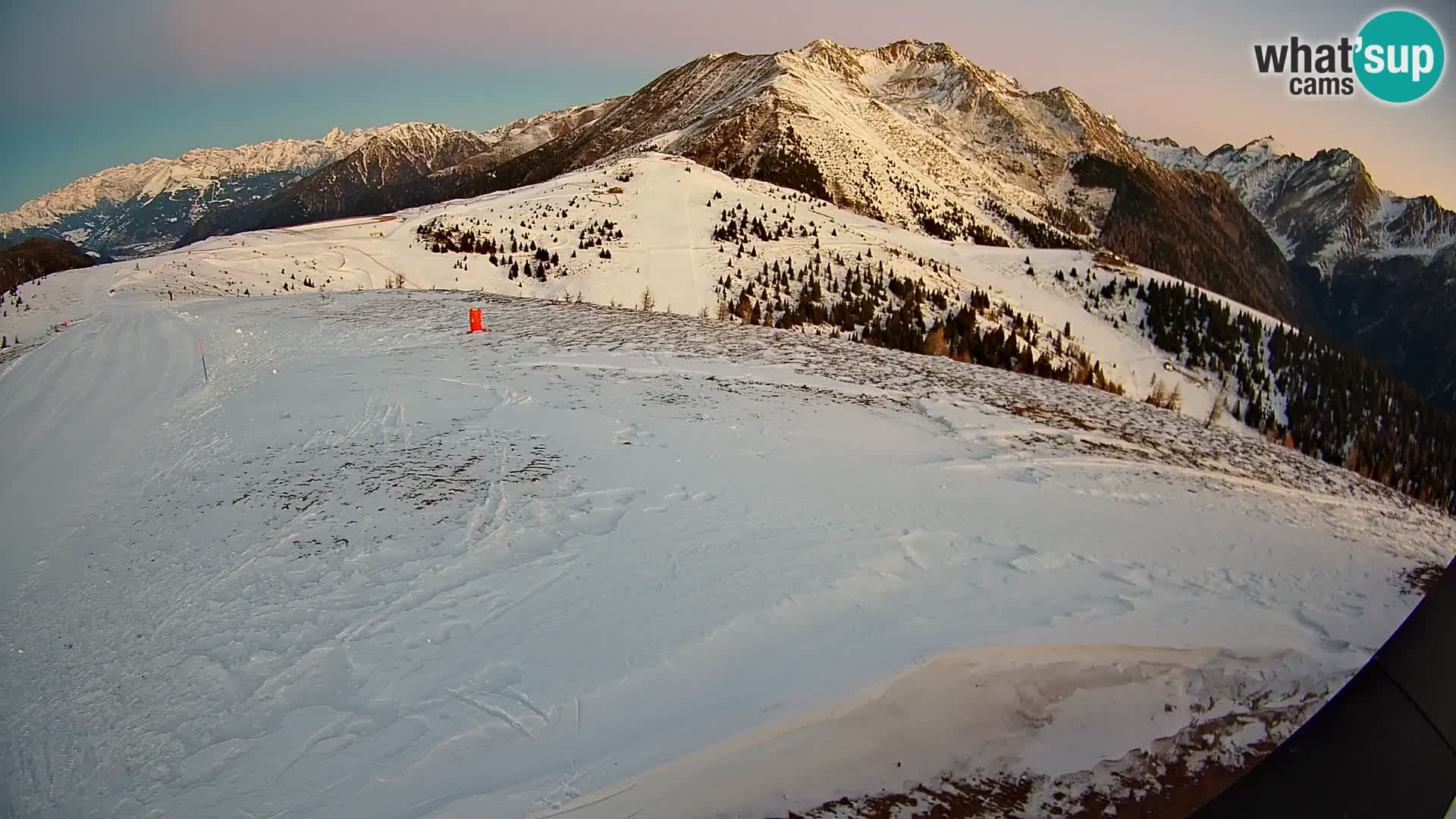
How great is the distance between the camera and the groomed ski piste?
335 cm

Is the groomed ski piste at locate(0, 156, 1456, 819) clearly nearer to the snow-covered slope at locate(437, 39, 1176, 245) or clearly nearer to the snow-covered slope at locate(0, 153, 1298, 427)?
the snow-covered slope at locate(0, 153, 1298, 427)

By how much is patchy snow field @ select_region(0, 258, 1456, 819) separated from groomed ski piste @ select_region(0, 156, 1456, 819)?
0.03 m

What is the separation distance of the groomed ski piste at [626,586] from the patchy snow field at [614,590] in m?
0.03

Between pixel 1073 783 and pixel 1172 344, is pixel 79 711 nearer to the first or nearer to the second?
pixel 1073 783

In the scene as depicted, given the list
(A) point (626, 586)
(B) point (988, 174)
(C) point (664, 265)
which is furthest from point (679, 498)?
(B) point (988, 174)

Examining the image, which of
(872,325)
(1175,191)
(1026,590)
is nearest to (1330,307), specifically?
(1175,191)

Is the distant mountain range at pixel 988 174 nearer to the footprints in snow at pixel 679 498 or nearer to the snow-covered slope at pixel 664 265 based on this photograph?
the snow-covered slope at pixel 664 265

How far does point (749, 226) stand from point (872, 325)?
12148 millimetres

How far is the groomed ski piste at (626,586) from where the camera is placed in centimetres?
335

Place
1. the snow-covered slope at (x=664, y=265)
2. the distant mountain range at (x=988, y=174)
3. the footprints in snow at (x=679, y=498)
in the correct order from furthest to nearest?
the distant mountain range at (x=988, y=174) → the snow-covered slope at (x=664, y=265) → the footprints in snow at (x=679, y=498)

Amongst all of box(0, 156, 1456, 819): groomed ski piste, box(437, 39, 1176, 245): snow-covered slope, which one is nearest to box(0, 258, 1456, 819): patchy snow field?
box(0, 156, 1456, 819): groomed ski piste

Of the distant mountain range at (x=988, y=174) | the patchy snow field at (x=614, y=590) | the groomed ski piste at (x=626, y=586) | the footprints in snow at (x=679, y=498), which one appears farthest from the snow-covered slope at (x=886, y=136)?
the footprints in snow at (x=679, y=498)

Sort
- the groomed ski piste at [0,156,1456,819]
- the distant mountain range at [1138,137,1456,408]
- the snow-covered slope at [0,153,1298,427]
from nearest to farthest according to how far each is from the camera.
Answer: the groomed ski piste at [0,156,1456,819] → the snow-covered slope at [0,153,1298,427] → the distant mountain range at [1138,137,1456,408]

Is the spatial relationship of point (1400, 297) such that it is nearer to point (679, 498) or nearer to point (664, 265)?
point (664, 265)
